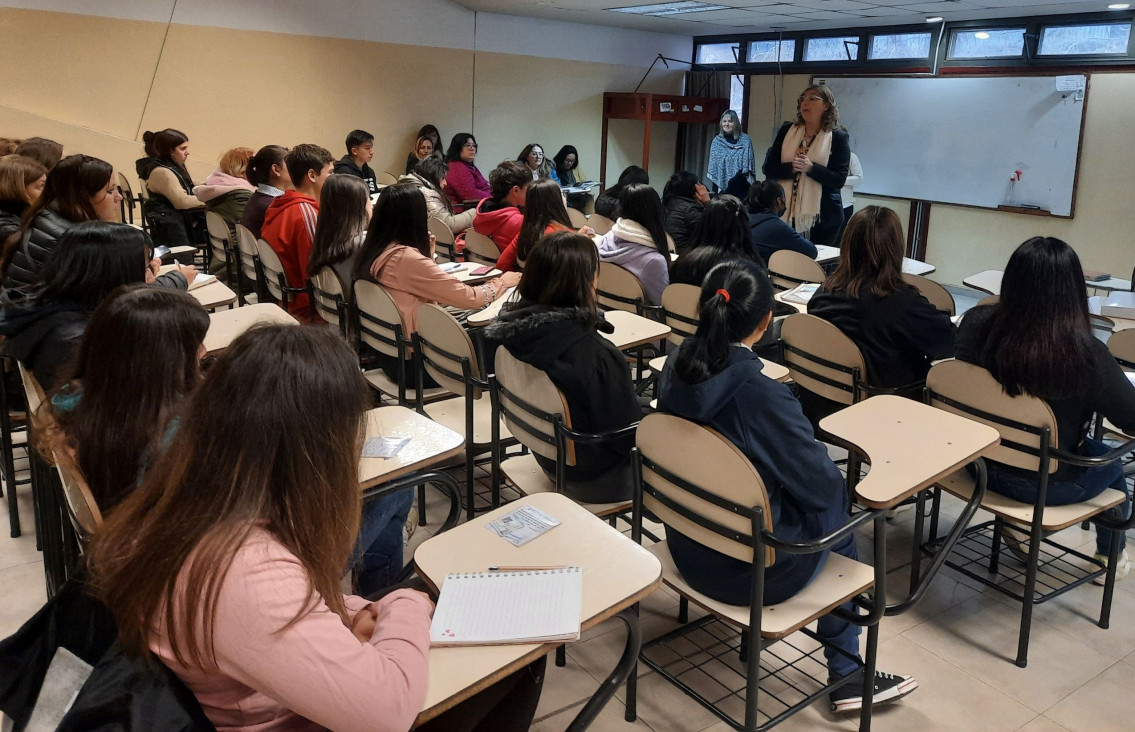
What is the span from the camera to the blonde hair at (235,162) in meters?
5.74

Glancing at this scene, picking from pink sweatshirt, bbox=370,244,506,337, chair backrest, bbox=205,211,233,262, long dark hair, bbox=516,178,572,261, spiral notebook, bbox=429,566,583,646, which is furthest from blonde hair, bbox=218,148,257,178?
spiral notebook, bbox=429,566,583,646

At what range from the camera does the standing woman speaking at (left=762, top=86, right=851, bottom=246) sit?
17.9ft

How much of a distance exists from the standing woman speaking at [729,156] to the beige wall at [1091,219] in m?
2.18

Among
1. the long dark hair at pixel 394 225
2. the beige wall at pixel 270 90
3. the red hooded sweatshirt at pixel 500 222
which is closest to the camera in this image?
the long dark hair at pixel 394 225

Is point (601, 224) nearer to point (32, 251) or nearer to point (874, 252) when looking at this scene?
point (874, 252)

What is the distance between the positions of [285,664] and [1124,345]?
3110 mm

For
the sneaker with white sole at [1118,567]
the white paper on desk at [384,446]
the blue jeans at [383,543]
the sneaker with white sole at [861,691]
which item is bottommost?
the sneaker with white sole at [861,691]

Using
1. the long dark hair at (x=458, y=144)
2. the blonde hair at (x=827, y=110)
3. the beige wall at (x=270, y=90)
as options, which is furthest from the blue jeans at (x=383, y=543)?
the beige wall at (x=270, y=90)

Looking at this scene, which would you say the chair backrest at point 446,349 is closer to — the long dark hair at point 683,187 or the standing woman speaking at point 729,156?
the long dark hair at point 683,187

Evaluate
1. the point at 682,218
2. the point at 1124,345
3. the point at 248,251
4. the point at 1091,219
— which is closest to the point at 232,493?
the point at 1124,345

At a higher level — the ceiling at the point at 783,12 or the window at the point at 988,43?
the ceiling at the point at 783,12

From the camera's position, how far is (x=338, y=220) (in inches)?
139

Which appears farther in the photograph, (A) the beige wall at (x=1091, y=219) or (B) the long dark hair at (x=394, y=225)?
(A) the beige wall at (x=1091, y=219)

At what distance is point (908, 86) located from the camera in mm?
7824
